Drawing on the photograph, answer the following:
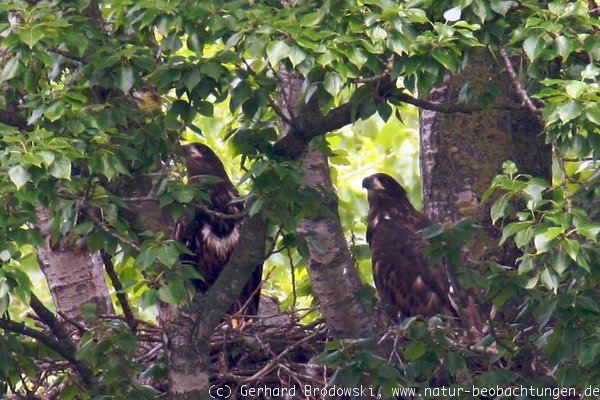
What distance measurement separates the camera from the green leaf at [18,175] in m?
3.78

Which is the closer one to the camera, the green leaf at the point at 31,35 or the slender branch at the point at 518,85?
the green leaf at the point at 31,35

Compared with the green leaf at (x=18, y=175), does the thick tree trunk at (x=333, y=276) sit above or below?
below

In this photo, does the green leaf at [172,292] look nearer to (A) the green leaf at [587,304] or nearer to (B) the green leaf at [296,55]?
(B) the green leaf at [296,55]

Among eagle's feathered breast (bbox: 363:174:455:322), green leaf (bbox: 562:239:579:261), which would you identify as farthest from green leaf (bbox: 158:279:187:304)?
eagle's feathered breast (bbox: 363:174:455:322)

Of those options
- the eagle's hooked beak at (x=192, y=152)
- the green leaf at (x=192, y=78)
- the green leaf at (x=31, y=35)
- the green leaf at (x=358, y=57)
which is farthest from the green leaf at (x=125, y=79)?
the eagle's hooked beak at (x=192, y=152)

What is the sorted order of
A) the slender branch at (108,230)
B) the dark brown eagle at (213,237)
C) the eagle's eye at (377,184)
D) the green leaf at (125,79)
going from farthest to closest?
the eagle's eye at (377,184), the dark brown eagle at (213,237), the slender branch at (108,230), the green leaf at (125,79)

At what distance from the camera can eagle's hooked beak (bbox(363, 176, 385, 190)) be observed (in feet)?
26.7

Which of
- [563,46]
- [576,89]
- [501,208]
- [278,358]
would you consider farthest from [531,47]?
[278,358]

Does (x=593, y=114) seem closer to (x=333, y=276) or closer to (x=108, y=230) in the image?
(x=108, y=230)

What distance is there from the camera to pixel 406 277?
7133mm

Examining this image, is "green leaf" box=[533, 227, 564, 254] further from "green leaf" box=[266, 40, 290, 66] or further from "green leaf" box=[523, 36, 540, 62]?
"green leaf" box=[266, 40, 290, 66]

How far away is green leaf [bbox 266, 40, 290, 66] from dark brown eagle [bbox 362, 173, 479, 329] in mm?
2810

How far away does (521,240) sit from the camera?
3.92 metres

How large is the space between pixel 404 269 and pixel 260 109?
8.33 feet
